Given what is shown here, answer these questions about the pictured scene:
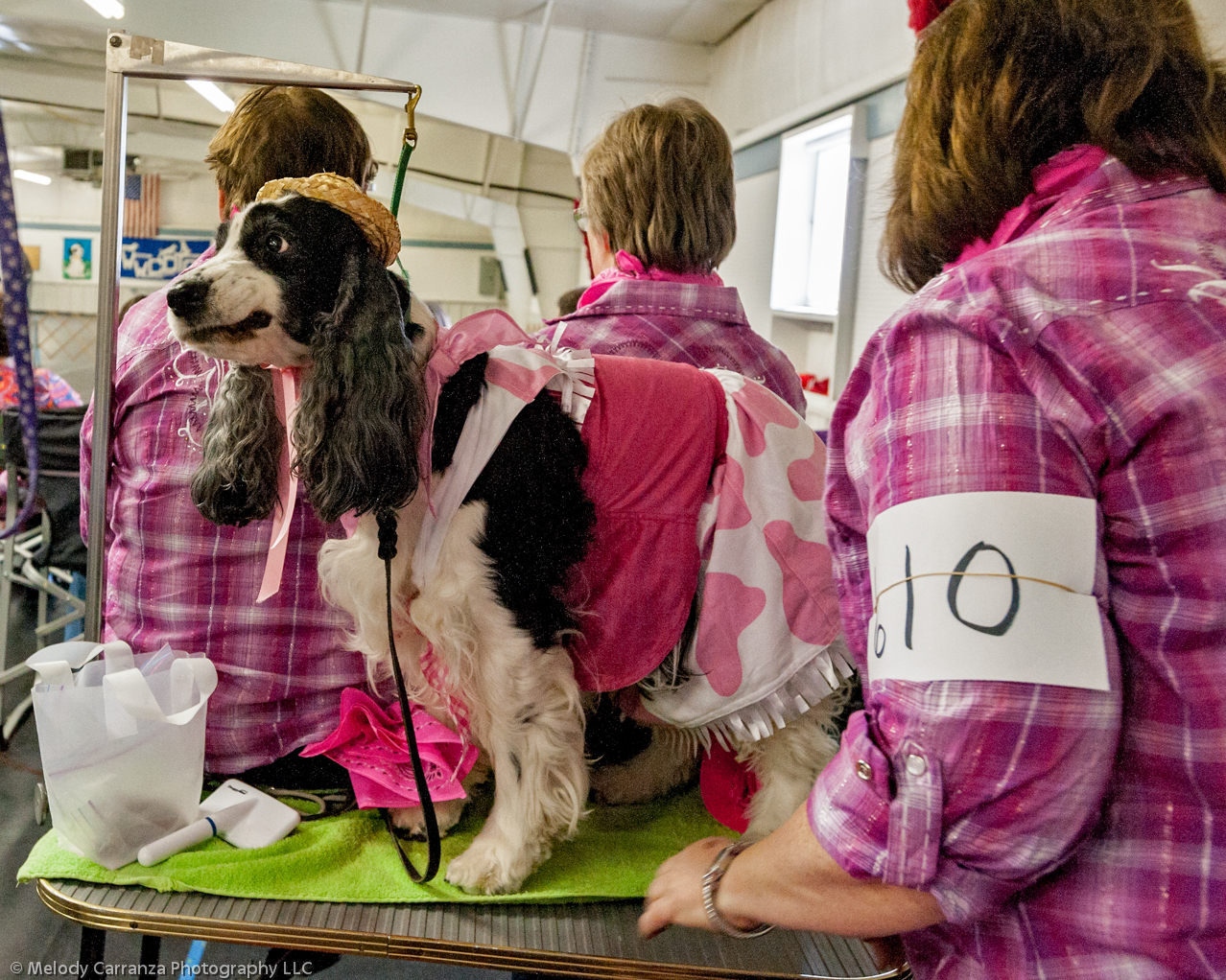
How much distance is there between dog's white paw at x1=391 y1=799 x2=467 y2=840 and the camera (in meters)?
1.34

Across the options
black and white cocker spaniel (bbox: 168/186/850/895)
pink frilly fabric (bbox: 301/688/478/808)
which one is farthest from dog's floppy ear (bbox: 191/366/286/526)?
pink frilly fabric (bbox: 301/688/478/808)

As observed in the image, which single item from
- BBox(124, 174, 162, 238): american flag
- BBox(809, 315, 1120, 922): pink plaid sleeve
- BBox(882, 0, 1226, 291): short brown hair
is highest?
BBox(124, 174, 162, 238): american flag

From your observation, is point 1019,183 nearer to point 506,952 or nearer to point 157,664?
point 506,952

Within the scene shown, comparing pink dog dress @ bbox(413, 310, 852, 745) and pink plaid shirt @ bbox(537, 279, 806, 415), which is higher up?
pink plaid shirt @ bbox(537, 279, 806, 415)

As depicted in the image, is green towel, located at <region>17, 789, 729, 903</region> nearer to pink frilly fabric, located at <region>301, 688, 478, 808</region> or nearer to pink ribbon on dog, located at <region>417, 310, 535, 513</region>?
pink frilly fabric, located at <region>301, 688, 478, 808</region>

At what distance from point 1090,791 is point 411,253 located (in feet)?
39.0

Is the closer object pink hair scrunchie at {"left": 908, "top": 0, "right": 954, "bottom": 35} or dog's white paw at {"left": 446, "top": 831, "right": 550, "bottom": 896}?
pink hair scrunchie at {"left": 908, "top": 0, "right": 954, "bottom": 35}

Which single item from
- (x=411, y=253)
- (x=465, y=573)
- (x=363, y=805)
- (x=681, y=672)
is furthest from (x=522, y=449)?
(x=411, y=253)

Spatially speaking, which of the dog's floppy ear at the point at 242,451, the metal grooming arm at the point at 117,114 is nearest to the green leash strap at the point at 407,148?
the metal grooming arm at the point at 117,114

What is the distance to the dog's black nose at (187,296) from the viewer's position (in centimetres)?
101

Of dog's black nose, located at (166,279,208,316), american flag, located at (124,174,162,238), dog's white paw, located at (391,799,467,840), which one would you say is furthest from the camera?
american flag, located at (124,174,162,238)

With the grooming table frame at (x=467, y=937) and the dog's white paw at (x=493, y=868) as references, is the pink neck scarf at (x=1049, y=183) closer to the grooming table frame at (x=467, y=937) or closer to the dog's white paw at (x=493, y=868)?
the grooming table frame at (x=467, y=937)

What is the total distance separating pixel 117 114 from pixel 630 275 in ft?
3.14

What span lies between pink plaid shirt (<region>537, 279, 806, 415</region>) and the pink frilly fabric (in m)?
0.82
